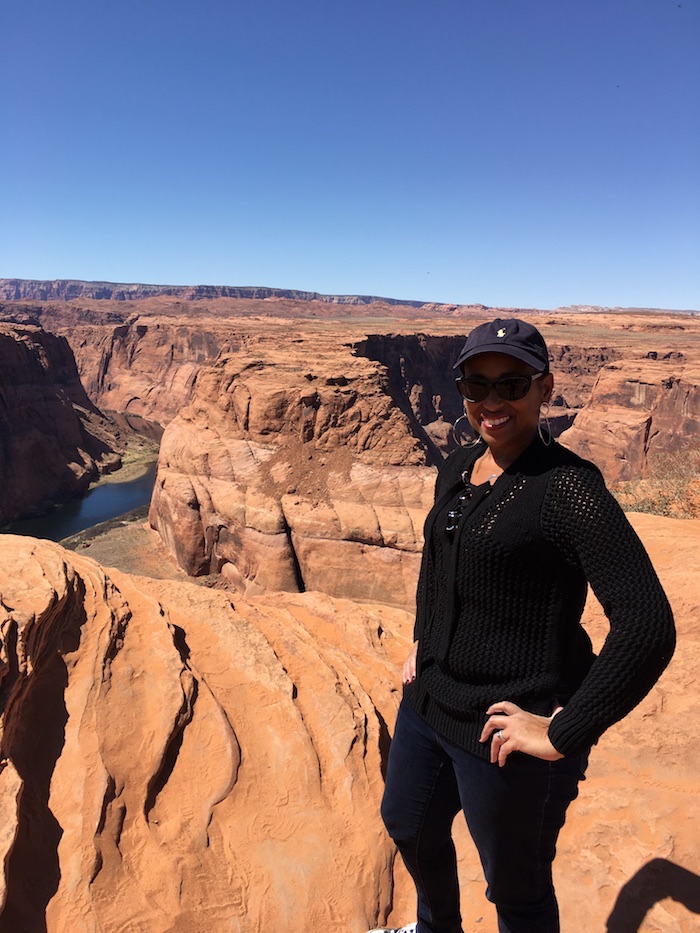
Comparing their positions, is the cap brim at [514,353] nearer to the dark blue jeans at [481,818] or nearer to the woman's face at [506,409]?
the woman's face at [506,409]

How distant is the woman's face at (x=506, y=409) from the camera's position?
2.36m

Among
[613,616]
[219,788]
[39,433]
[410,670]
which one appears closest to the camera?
[613,616]

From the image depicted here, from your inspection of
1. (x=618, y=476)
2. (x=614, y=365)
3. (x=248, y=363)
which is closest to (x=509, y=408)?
(x=248, y=363)

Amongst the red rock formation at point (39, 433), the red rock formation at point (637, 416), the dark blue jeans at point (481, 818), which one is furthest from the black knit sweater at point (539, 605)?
the red rock formation at point (39, 433)

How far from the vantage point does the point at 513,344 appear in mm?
2326

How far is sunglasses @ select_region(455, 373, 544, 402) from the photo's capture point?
2.36 metres

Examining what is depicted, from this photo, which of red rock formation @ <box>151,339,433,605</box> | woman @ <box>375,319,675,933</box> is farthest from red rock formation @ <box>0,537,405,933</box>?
red rock formation @ <box>151,339,433,605</box>

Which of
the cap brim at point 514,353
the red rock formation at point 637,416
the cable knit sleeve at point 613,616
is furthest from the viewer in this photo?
the red rock formation at point 637,416

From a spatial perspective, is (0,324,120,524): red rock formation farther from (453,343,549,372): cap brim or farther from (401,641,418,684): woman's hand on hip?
(453,343,549,372): cap brim

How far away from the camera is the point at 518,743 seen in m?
2.18

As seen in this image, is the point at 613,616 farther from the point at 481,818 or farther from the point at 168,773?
the point at 168,773

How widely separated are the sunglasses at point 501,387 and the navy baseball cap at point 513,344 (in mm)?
78

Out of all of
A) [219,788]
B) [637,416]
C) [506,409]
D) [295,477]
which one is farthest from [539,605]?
[637,416]

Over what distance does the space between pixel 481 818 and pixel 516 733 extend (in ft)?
1.76
